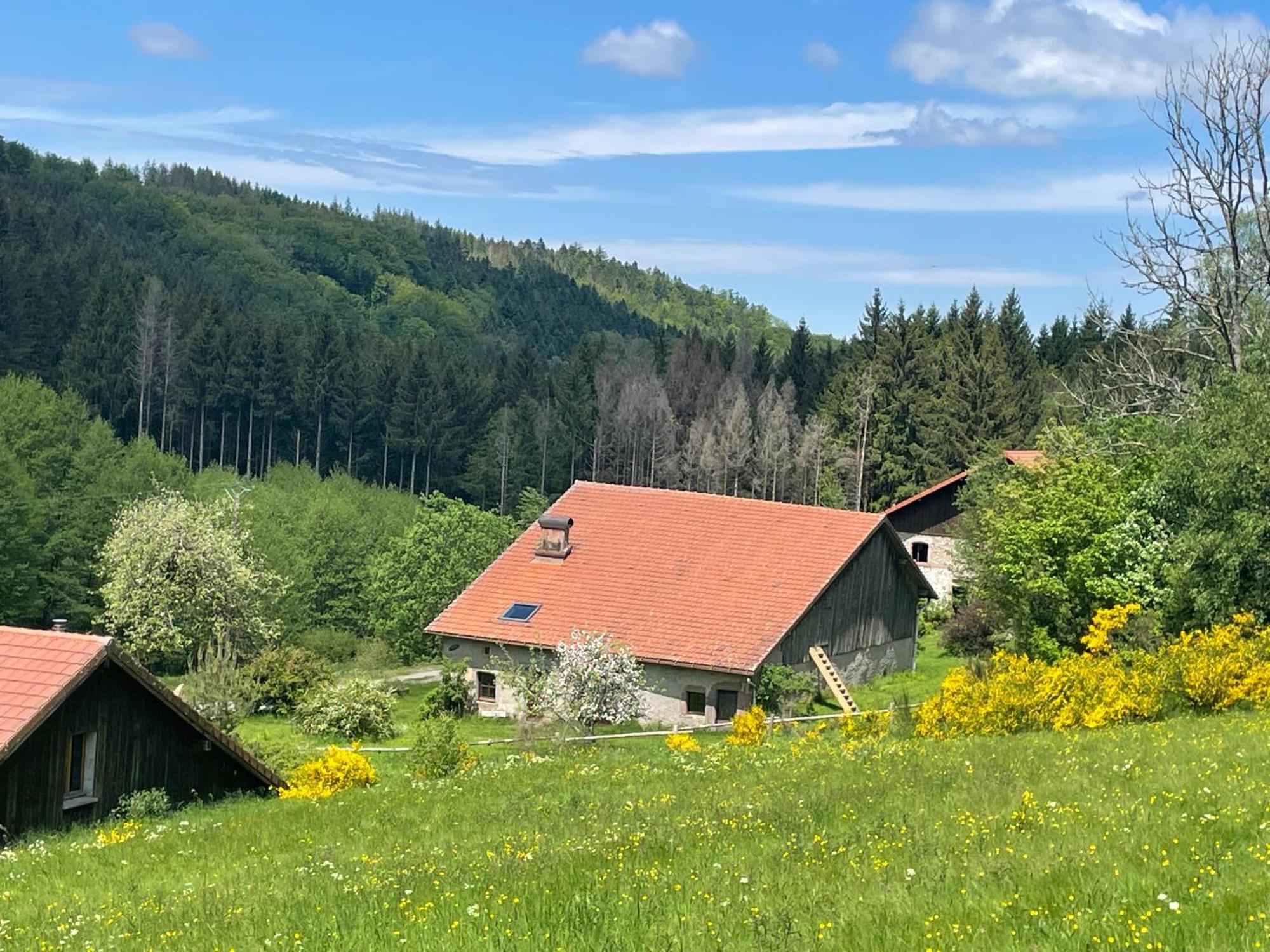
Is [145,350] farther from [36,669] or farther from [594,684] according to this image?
[36,669]

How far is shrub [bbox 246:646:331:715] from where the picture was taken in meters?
45.8

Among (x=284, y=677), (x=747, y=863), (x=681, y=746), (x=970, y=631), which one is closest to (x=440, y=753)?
(x=681, y=746)

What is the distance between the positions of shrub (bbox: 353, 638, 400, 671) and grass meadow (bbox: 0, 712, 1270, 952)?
135 ft

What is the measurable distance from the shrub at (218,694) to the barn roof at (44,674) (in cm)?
1382

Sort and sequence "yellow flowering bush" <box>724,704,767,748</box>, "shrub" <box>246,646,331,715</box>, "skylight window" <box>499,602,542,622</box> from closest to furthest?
"yellow flowering bush" <box>724,704,767,748</box>, "skylight window" <box>499,602,542,622</box>, "shrub" <box>246,646,331,715</box>

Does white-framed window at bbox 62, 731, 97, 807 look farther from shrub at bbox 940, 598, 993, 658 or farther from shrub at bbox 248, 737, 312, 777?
shrub at bbox 940, 598, 993, 658

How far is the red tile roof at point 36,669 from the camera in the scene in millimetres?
21219

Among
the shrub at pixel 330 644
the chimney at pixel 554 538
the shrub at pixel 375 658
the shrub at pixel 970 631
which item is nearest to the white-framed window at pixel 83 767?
the chimney at pixel 554 538

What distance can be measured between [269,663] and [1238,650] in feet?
106

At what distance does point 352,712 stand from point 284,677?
7.08m

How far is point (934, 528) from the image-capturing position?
68812mm

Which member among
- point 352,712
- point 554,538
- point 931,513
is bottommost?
point 352,712

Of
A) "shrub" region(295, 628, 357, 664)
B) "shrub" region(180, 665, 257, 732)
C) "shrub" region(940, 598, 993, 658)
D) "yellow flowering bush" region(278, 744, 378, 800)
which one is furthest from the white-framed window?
"shrub" region(295, 628, 357, 664)

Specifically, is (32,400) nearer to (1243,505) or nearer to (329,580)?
(329,580)
